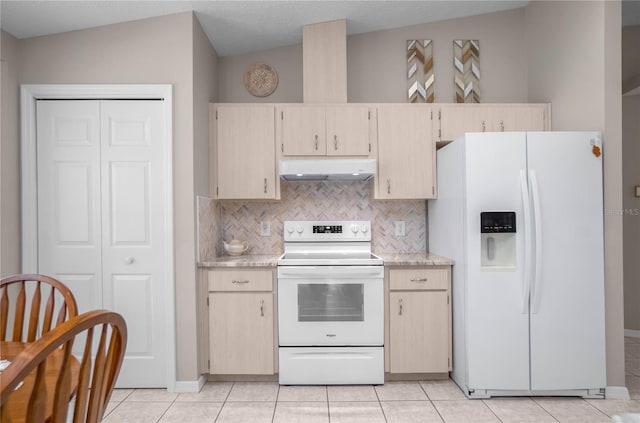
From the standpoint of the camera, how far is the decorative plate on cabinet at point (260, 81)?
3.66 meters

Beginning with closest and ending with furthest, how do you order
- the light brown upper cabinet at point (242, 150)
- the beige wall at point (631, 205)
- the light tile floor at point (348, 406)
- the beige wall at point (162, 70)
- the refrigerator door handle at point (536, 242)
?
the light tile floor at point (348, 406) → the refrigerator door handle at point (536, 242) → the beige wall at point (162, 70) → the light brown upper cabinet at point (242, 150) → the beige wall at point (631, 205)

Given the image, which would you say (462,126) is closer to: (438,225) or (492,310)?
(438,225)

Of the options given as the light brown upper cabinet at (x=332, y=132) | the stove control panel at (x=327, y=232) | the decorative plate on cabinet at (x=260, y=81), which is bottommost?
the stove control panel at (x=327, y=232)

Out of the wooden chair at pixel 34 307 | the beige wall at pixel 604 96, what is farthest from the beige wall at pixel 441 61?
the wooden chair at pixel 34 307

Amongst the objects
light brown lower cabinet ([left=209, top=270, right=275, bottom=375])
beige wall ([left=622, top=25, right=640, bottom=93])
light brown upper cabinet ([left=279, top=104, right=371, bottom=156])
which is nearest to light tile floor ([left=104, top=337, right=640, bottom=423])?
light brown lower cabinet ([left=209, top=270, right=275, bottom=375])

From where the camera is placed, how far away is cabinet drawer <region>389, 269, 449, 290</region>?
3.02 meters

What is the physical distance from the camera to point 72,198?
2.92 meters

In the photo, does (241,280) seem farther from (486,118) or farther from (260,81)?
(486,118)

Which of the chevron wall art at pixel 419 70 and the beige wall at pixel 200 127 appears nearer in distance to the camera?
the beige wall at pixel 200 127

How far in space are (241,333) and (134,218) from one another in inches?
43.8

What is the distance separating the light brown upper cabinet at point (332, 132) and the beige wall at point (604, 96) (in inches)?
57.9

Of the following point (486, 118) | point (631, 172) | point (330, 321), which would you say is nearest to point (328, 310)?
point (330, 321)

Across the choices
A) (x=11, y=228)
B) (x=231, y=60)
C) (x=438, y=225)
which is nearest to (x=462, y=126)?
(x=438, y=225)

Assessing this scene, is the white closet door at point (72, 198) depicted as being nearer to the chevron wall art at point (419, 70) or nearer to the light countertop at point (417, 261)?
the light countertop at point (417, 261)
